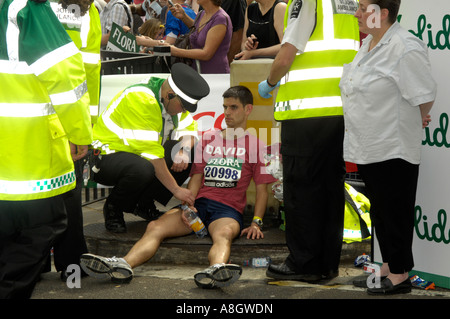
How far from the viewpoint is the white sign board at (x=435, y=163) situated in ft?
15.3

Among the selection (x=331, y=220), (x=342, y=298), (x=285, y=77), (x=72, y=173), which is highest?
(x=285, y=77)

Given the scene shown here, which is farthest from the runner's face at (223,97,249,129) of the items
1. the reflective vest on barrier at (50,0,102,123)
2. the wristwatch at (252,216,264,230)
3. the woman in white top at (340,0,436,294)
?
the woman in white top at (340,0,436,294)

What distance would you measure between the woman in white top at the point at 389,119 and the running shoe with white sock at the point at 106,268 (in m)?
1.65

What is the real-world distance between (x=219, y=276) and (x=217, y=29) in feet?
11.6

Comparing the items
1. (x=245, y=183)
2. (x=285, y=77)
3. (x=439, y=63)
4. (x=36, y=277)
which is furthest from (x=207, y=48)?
(x=36, y=277)

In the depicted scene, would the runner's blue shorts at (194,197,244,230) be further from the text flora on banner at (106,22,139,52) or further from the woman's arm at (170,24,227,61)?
the text flora on banner at (106,22,139,52)

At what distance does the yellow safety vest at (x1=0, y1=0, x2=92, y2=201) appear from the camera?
3.92 meters

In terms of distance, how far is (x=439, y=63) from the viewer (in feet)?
15.4

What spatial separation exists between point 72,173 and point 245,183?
1.88 meters

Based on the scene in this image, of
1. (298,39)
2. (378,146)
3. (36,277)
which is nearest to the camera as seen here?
(36,277)

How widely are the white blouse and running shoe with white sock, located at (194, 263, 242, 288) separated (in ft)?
3.53

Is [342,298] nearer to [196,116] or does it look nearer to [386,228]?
[386,228]

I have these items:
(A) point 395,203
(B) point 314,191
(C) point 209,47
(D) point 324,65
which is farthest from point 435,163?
(C) point 209,47

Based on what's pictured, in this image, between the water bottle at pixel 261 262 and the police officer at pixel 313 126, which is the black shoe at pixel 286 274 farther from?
the water bottle at pixel 261 262
